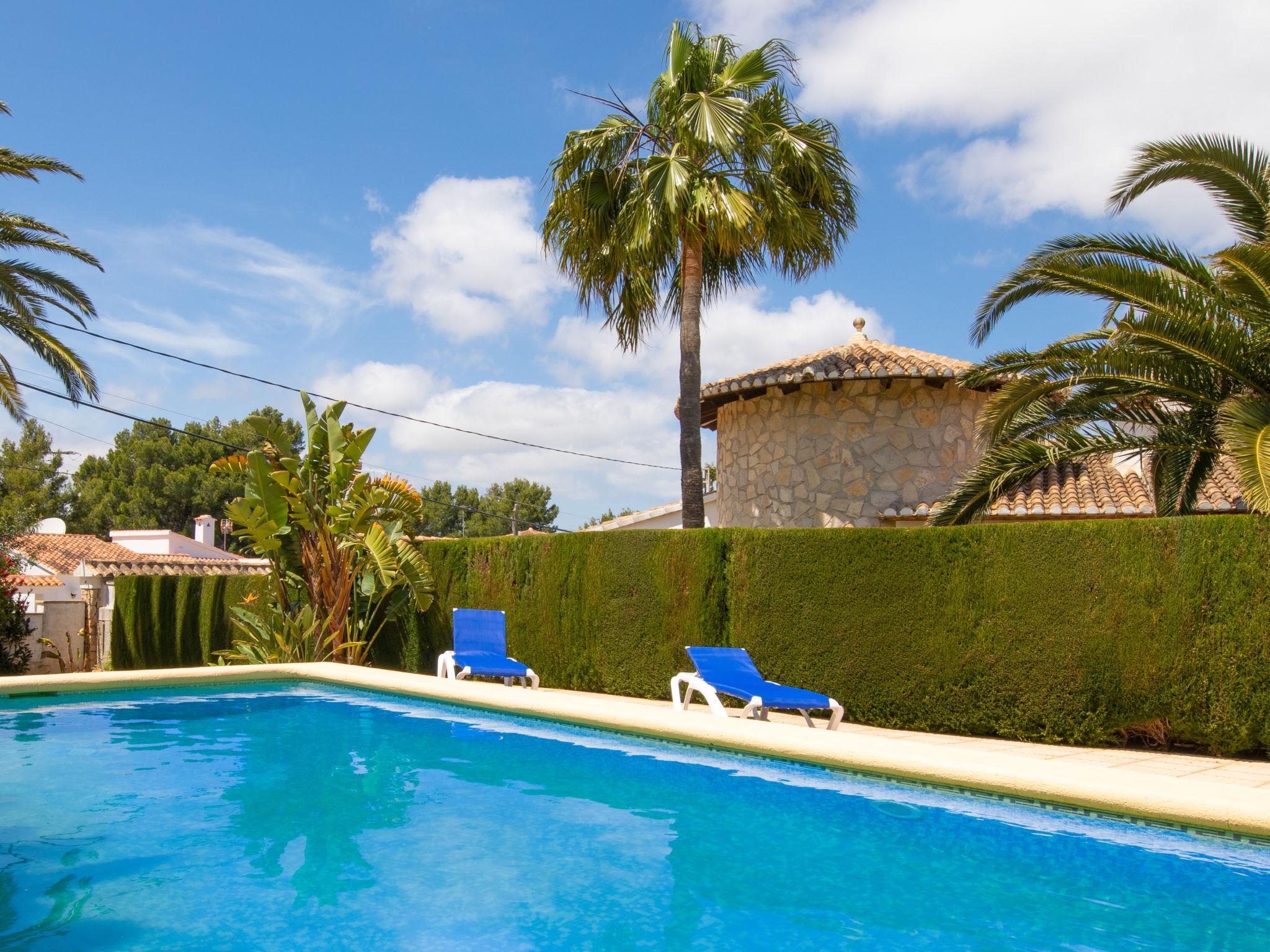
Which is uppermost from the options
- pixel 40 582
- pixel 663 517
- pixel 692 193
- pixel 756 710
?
pixel 692 193

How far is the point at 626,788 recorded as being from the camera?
6.88 meters

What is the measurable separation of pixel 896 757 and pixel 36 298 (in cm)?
1440

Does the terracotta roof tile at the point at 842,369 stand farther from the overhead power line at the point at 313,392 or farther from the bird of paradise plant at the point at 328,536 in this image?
the overhead power line at the point at 313,392

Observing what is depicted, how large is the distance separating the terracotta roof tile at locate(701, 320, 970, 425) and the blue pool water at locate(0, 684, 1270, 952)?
8.95 metres

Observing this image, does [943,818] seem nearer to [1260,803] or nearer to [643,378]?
[1260,803]

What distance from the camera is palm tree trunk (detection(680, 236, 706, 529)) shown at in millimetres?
13742

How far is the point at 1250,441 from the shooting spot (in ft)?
26.0

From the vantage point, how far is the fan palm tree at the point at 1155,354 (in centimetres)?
890

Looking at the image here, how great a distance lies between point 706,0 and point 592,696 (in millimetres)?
10497

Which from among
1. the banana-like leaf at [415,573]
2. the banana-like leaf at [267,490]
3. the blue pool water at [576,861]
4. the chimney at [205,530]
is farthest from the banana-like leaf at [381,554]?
the chimney at [205,530]

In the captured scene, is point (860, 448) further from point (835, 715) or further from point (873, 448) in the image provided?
point (835, 715)

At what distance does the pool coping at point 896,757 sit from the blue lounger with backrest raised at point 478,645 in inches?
57.9

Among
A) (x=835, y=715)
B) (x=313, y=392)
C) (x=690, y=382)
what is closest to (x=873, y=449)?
(x=690, y=382)

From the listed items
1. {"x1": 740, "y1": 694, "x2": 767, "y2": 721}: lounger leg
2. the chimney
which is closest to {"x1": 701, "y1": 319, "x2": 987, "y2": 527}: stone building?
{"x1": 740, "y1": 694, "x2": 767, "y2": 721}: lounger leg
